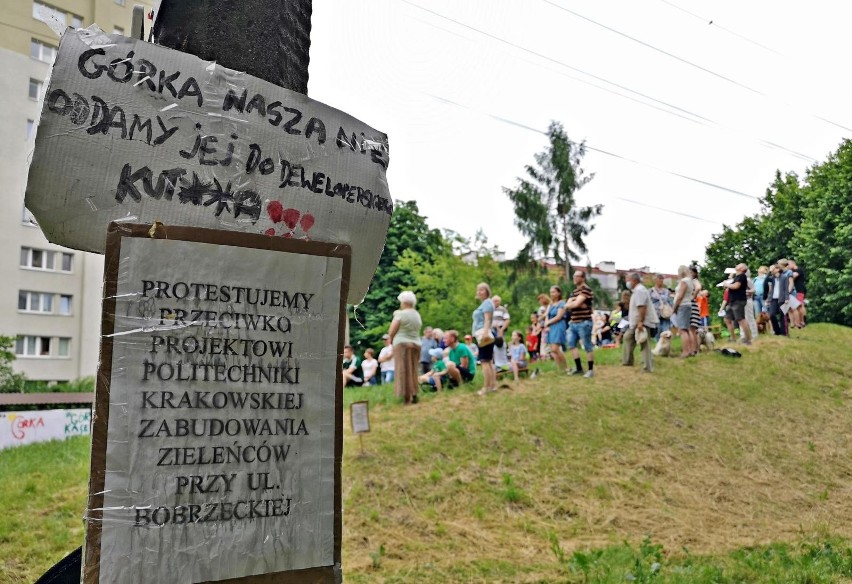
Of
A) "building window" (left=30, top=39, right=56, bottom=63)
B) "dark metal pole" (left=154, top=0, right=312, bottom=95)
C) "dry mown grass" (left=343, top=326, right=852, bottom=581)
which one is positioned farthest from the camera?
"building window" (left=30, top=39, right=56, bottom=63)

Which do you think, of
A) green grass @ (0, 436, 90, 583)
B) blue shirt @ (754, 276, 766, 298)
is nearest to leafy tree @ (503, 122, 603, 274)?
blue shirt @ (754, 276, 766, 298)

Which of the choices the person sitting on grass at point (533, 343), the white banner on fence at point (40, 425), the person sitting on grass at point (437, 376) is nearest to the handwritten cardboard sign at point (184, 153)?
the person sitting on grass at point (437, 376)

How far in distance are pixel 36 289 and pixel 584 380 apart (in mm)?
34739

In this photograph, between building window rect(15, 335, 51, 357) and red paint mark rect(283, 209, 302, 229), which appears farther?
building window rect(15, 335, 51, 357)

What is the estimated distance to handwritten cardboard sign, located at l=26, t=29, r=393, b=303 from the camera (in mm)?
1895

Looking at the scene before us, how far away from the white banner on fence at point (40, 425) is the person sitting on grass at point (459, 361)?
12.9 metres

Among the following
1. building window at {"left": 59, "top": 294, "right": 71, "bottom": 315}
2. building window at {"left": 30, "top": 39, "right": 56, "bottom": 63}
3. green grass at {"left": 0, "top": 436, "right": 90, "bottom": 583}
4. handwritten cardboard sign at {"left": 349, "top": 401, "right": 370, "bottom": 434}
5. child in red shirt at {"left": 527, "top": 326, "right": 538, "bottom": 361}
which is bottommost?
green grass at {"left": 0, "top": 436, "right": 90, "bottom": 583}

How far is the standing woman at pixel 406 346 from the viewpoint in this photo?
467 inches

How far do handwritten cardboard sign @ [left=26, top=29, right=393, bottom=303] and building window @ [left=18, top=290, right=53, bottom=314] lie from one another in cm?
4160

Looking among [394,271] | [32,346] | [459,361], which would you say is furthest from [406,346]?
[32,346]

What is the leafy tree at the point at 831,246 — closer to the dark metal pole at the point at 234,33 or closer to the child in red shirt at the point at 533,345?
the child in red shirt at the point at 533,345

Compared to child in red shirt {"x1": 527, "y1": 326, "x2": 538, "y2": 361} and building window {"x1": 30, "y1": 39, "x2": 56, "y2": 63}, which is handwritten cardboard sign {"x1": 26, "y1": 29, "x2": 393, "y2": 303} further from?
Answer: building window {"x1": 30, "y1": 39, "x2": 56, "y2": 63}

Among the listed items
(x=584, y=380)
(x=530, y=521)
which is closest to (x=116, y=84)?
(x=530, y=521)

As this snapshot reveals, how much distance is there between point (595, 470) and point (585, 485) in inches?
22.5
